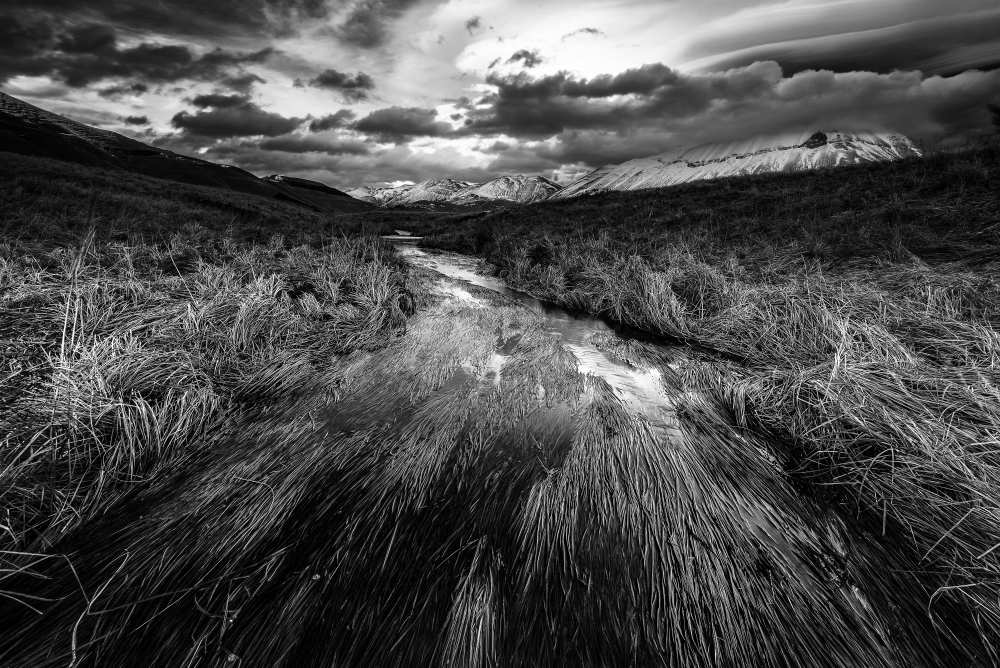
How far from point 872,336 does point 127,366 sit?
5691 mm

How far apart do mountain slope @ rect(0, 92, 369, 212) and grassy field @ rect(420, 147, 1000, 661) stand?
70847 millimetres

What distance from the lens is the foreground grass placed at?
1893mm

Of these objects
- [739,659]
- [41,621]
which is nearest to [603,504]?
[739,659]

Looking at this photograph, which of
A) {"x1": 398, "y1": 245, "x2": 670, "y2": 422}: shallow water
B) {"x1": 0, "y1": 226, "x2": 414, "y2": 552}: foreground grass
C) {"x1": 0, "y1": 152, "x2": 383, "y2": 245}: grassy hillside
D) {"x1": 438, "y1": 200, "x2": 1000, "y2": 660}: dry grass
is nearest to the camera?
{"x1": 438, "y1": 200, "x2": 1000, "y2": 660}: dry grass

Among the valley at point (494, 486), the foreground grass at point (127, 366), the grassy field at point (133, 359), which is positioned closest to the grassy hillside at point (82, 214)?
the grassy field at point (133, 359)

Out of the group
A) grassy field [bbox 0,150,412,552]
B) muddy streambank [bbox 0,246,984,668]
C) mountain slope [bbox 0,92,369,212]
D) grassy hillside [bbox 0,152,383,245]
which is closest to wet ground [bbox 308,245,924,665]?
muddy streambank [bbox 0,246,984,668]

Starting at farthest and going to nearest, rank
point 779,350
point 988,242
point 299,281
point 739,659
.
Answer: point 299,281 < point 988,242 < point 779,350 < point 739,659

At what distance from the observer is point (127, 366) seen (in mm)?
2572

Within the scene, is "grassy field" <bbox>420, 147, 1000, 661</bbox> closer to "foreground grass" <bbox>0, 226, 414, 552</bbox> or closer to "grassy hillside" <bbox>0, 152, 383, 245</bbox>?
"foreground grass" <bbox>0, 226, 414, 552</bbox>

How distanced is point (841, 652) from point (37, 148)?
95.3m

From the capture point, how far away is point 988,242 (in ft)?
18.5

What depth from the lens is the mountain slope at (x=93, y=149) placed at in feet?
190

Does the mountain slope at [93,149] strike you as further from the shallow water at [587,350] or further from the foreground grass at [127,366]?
the foreground grass at [127,366]

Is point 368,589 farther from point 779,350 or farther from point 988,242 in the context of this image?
point 988,242
